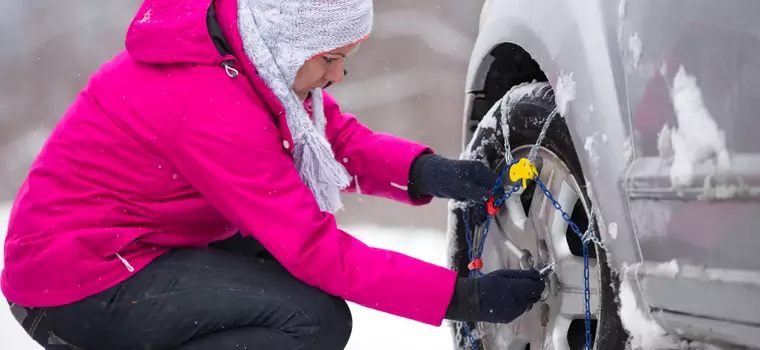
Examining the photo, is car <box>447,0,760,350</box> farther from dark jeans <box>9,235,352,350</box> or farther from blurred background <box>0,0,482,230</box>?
blurred background <box>0,0,482,230</box>

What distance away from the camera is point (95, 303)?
175 centimetres

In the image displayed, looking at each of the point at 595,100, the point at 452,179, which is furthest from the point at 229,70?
the point at 595,100

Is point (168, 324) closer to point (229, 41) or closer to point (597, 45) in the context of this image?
point (229, 41)

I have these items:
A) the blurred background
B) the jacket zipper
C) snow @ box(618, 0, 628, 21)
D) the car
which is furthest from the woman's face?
the blurred background

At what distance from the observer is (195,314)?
1752 mm

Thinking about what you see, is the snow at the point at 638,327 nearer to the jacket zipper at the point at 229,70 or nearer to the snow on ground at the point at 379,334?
the jacket zipper at the point at 229,70

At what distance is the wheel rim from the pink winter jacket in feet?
0.80

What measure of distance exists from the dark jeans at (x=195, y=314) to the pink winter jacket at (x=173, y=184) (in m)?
0.04

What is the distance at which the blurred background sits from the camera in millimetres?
7801

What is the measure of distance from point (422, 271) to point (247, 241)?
685 mm

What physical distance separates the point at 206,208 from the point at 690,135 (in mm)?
1091

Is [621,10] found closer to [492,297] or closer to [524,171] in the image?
[524,171]

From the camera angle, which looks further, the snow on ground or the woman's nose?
the snow on ground

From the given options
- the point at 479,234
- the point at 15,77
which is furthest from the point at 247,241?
the point at 15,77
